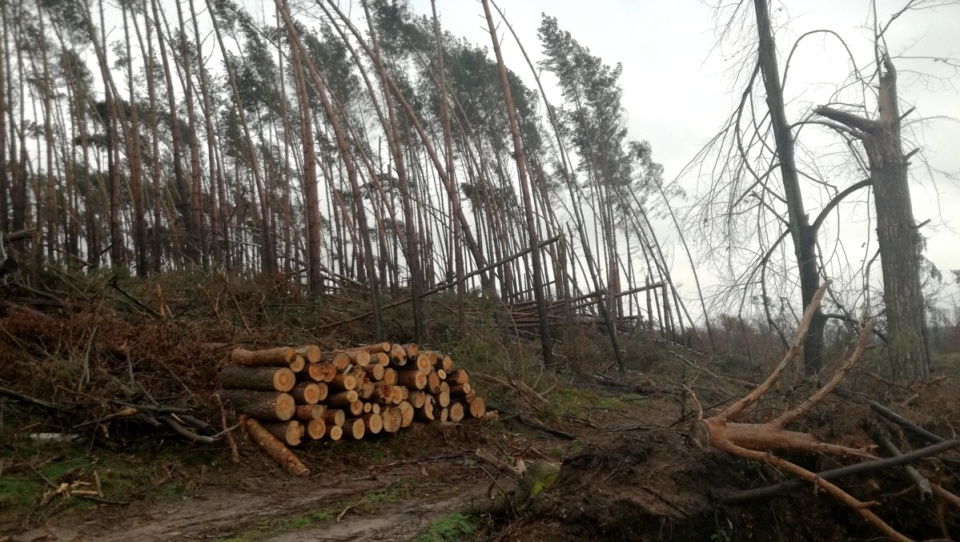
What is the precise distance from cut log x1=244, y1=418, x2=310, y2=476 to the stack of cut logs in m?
0.07

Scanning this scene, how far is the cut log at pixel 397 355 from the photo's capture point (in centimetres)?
849

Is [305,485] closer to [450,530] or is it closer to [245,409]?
[245,409]

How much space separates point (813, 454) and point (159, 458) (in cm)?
557

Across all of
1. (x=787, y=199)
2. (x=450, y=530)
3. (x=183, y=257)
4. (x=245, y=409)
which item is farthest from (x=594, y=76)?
(x=450, y=530)

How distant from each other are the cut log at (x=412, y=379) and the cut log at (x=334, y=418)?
1.07 meters

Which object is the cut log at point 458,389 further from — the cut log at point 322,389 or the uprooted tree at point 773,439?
the uprooted tree at point 773,439

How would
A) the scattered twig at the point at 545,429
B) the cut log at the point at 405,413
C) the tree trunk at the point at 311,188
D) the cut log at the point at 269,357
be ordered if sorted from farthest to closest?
the tree trunk at the point at 311,188 → the scattered twig at the point at 545,429 → the cut log at the point at 405,413 → the cut log at the point at 269,357

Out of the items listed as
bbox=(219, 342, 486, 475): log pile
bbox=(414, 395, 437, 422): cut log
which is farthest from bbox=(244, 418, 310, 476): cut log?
bbox=(414, 395, 437, 422): cut log

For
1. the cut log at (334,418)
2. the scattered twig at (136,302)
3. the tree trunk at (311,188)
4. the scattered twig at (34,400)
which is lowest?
the cut log at (334,418)

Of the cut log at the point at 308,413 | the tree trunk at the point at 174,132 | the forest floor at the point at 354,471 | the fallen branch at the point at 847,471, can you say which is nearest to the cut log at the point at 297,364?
the cut log at the point at 308,413

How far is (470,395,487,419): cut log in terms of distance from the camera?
927 cm

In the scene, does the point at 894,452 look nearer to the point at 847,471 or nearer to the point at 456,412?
the point at 847,471

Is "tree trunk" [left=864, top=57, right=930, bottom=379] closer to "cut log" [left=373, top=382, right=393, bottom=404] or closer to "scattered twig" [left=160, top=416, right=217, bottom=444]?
"cut log" [left=373, top=382, right=393, bottom=404]

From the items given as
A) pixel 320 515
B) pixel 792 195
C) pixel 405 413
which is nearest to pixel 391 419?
pixel 405 413
